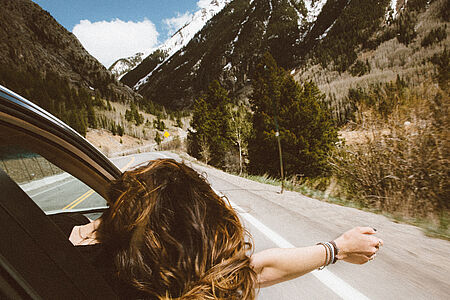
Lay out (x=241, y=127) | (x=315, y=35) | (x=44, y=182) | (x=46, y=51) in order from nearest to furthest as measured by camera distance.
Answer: (x=44, y=182) < (x=241, y=127) < (x=46, y=51) < (x=315, y=35)

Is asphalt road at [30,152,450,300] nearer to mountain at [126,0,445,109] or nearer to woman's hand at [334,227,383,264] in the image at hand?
woman's hand at [334,227,383,264]

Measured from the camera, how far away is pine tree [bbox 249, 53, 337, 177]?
19.3 metres

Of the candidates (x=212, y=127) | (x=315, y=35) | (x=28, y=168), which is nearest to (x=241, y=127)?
(x=212, y=127)

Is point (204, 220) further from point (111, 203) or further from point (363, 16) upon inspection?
point (363, 16)

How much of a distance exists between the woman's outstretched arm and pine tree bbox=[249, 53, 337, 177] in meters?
17.8

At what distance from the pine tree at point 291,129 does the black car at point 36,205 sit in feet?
59.6

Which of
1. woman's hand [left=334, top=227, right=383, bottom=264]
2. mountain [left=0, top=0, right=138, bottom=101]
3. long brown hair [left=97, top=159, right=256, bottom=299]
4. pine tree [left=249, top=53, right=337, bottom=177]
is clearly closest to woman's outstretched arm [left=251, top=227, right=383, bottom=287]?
woman's hand [left=334, top=227, right=383, bottom=264]

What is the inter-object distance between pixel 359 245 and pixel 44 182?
1.81 metres

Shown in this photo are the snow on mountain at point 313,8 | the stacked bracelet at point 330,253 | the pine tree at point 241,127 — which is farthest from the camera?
the snow on mountain at point 313,8

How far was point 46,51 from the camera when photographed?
353ft

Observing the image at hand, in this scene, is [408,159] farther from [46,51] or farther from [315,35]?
[315,35]

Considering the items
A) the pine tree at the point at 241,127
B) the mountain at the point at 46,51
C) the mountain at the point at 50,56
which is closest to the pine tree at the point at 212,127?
the pine tree at the point at 241,127

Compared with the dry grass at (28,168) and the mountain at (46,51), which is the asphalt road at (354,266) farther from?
the mountain at (46,51)

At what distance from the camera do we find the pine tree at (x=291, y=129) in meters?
19.3
